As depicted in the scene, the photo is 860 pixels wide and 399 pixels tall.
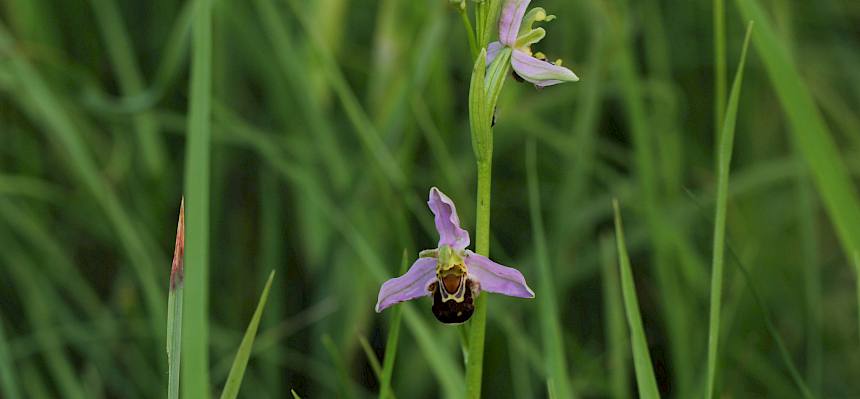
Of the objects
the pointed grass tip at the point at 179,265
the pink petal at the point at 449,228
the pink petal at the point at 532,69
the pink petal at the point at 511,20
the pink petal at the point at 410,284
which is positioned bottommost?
the pink petal at the point at 410,284

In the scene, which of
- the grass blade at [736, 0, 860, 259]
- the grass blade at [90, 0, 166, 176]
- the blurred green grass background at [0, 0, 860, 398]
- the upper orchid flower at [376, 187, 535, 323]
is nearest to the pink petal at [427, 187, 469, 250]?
the upper orchid flower at [376, 187, 535, 323]

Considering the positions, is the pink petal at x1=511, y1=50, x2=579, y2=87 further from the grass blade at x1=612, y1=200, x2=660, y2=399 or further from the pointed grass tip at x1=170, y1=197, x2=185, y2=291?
the pointed grass tip at x1=170, y1=197, x2=185, y2=291

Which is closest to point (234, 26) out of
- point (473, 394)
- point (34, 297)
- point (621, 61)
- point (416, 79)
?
point (416, 79)

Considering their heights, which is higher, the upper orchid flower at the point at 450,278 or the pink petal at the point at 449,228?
the pink petal at the point at 449,228

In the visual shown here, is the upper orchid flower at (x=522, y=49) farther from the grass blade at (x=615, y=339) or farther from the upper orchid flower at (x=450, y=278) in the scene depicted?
the grass blade at (x=615, y=339)

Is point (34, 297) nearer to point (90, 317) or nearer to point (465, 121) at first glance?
point (90, 317)

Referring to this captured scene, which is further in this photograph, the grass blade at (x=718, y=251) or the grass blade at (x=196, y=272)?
the grass blade at (x=718, y=251)

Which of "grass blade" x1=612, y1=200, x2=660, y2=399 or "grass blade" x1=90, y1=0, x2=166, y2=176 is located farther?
"grass blade" x1=90, y1=0, x2=166, y2=176

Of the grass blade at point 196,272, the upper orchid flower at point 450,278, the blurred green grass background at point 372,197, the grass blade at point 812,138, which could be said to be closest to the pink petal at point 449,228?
the upper orchid flower at point 450,278
